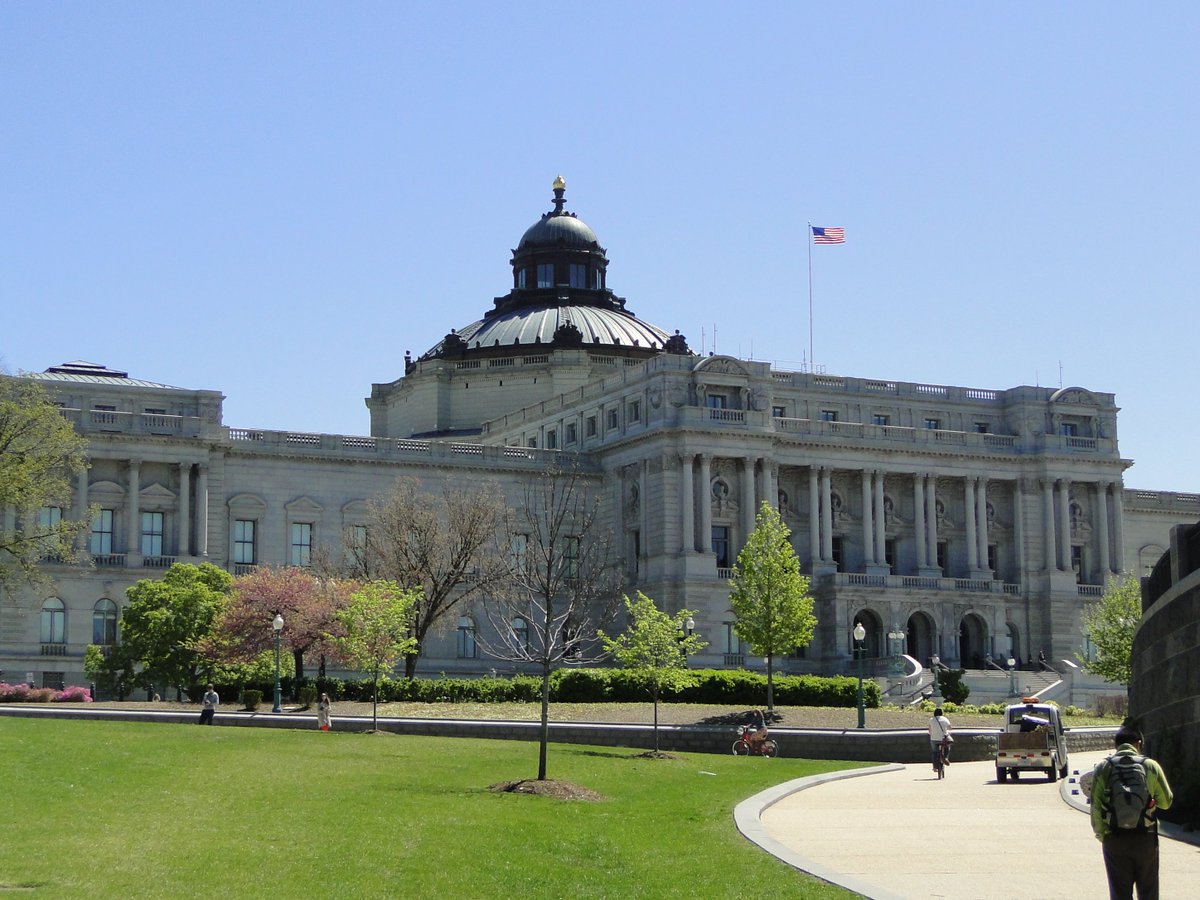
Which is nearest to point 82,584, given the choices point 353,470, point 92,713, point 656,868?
point 353,470

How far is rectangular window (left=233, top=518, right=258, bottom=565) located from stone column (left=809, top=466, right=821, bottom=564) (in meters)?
30.3

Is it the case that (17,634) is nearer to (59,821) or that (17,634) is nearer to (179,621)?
(179,621)

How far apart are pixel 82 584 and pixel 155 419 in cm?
906

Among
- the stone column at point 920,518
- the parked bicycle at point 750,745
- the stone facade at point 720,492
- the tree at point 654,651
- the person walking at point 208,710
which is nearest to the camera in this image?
the parked bicycle at point 750,745

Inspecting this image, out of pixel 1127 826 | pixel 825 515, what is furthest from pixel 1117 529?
pixel 1127 826

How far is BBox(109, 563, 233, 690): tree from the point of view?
244 ft

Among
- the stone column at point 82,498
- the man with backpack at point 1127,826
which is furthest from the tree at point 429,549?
the man with backpack at point 1127,826

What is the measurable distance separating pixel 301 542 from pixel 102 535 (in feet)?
35.5

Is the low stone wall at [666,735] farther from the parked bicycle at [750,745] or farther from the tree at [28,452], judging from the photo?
the tree at [28,452]

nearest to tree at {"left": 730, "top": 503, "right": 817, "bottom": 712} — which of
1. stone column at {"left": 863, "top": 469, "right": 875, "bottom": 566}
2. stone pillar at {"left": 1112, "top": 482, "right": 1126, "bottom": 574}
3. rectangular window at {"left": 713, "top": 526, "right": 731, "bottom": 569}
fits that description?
rectangular window at {"left": 713, "top": 526, "right": 731, "bottom": 569}

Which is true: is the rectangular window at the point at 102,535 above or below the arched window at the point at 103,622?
above

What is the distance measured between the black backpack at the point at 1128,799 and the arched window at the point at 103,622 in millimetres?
74411

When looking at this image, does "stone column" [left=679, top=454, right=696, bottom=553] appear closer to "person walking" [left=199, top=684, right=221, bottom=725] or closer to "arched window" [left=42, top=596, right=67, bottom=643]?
"arched window" [left=42, top=596, right=67, bottom=643]

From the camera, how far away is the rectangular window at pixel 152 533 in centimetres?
9206
